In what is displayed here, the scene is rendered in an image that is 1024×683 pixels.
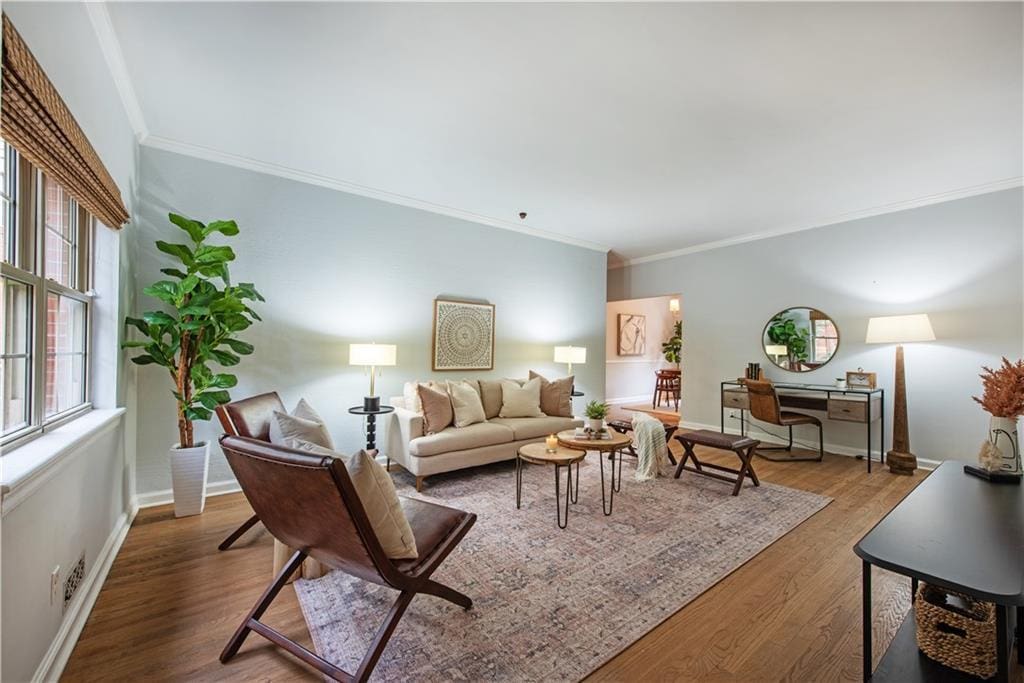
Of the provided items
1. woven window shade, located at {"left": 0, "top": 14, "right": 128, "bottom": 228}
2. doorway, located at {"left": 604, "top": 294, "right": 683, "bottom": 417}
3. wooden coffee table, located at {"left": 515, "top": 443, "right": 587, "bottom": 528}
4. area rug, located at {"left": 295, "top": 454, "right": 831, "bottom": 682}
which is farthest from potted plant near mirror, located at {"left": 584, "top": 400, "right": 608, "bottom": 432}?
doorway, located at {"left": 604, "top": 294, "right": 683, "bottom": 417}

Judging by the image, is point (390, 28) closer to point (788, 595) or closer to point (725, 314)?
point (788, 595)

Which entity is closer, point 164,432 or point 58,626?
point 58,626

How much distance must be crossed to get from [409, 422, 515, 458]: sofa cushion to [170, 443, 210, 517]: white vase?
145 centimetres

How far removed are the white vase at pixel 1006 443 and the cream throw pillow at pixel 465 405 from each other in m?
3.32

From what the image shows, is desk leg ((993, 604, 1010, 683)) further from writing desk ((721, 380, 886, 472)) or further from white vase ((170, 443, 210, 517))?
white vase ((170, 443, 210, 517))

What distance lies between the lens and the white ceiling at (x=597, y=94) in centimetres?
205

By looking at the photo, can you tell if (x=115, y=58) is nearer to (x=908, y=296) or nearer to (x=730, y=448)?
(x=730, y=448)

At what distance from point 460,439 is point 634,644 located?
7.42 ft

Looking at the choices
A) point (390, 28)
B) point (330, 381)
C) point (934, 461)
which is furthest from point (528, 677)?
point (934, 461)

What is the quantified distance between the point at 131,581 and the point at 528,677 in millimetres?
2072

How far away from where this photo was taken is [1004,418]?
1.95 metres

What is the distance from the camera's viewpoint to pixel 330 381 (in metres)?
4.07

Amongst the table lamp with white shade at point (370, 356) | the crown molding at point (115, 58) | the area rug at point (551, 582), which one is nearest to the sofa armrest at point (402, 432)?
the table lamp with white shade at point (370, 356)

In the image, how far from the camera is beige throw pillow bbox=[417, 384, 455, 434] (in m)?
3.82
